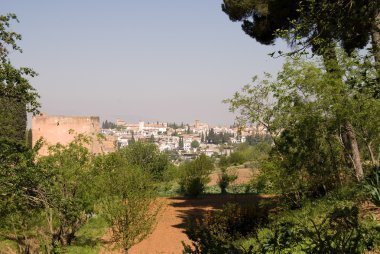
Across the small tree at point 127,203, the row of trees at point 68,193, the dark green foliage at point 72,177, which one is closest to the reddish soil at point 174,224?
the small tree at point 127,203

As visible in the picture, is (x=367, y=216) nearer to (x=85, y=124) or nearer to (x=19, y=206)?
(x=19, y=206)

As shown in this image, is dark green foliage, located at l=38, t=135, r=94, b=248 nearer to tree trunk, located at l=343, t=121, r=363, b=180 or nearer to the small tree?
the small tree

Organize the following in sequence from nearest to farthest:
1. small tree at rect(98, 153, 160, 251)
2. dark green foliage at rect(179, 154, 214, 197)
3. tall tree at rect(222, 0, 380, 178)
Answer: tall tree at rect(222, 0, 380, 178)
small tree at rect(98, 153, 160, 251)
dark green foliage at rect(179, 154, 214, 197)

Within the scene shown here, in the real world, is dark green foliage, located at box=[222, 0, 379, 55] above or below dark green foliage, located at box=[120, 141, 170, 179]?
above

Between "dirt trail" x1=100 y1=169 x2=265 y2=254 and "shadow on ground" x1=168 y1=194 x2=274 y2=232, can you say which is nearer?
"dirt trail" x1=100 y1=169 x2=265 y2=254

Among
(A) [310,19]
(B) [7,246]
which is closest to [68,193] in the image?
(B) [7,246]

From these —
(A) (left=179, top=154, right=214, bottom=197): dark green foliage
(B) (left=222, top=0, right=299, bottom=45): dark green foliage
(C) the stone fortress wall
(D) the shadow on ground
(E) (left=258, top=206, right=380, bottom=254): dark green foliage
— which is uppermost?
(B) (left=222, top=0, right=299, bottom=45): dark green foliage

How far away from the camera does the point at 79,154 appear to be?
12914mm

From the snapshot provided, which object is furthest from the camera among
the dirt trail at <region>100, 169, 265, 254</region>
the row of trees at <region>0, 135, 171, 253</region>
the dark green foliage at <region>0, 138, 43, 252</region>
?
the dirt trail at <region>100, 169, 265, 254</region>

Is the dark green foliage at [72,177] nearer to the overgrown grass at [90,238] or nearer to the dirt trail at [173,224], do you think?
the overgrown grass at [90,238]

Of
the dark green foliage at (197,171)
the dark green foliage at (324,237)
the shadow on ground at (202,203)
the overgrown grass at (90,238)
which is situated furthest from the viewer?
the dark green foliage at (197,171)

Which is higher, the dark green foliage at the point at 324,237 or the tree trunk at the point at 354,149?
the tree trunk at the point at 354,149

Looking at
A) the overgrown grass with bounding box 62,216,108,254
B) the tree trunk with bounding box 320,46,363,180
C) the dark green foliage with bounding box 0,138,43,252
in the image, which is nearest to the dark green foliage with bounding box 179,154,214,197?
the overgrown grass with bounding box 62,216,108,254

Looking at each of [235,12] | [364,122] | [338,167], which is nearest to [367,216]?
[364,122]
